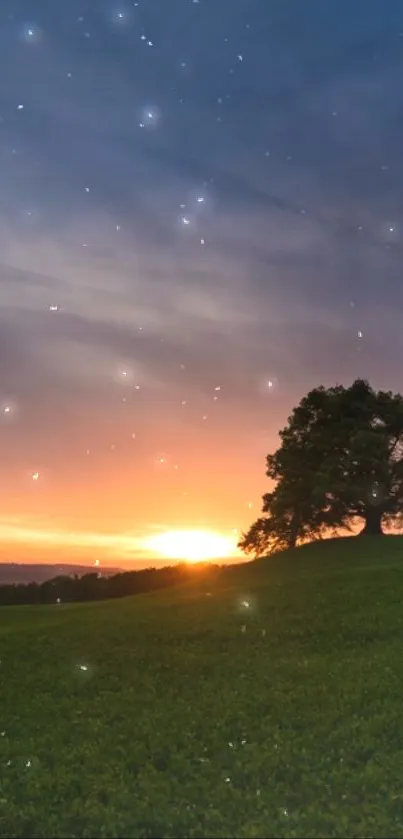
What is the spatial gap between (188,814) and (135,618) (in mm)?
16716

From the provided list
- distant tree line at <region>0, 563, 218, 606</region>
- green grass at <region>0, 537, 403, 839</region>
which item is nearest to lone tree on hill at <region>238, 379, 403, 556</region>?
distant tree line at <region>0, 563, 218, 606</region>

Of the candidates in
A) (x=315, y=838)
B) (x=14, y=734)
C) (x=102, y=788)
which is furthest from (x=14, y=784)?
(x=315, y=838)

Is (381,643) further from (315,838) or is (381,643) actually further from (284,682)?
(315,838)

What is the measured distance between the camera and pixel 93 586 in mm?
52250

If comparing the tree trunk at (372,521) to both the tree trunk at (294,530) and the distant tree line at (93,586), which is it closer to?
the tree trunk at (294,530)

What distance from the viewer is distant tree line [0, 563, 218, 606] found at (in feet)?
167

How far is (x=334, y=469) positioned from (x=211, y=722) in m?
40.6

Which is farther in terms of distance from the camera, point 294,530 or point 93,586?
point 294,530

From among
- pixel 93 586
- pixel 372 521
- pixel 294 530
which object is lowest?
pixel 93 586

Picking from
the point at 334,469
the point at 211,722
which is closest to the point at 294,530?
the point at 334,469

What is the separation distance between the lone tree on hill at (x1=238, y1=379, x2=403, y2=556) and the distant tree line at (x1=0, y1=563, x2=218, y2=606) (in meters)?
8.24

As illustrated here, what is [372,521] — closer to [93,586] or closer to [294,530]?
[294,530]

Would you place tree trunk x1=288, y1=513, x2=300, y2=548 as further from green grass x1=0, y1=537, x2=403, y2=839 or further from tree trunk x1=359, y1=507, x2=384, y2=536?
green grass x1=0, y1=537, x2=403, y2=839

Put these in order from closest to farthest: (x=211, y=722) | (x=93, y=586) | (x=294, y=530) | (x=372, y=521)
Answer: (x=211, y=722)
(x=93, y=586)
(x=372, y=521)
(x=294, y=530)
